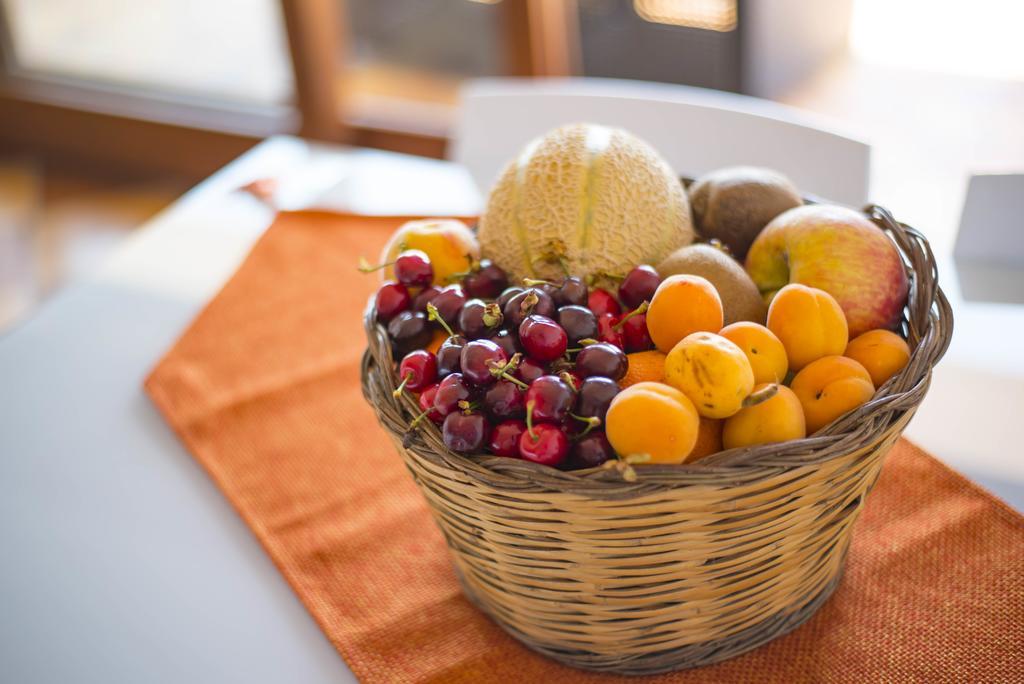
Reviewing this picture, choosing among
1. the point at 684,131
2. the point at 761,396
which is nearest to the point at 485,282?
the point at 761,396

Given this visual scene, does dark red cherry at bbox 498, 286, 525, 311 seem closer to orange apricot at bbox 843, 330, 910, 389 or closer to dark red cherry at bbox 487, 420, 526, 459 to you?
dark red cherry at bbox 487, 420, 526, 459

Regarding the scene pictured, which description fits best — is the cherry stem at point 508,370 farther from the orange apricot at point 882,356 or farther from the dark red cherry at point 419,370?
the orange apricot at point 882,356

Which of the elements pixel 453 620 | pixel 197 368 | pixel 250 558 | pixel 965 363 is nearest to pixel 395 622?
pixel 453 620

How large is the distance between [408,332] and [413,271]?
2.6 inches

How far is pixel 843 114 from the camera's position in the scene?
148 cm

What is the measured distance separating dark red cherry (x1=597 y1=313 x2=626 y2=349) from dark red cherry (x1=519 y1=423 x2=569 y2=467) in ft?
0.35

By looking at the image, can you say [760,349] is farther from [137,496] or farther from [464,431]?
[137,496]

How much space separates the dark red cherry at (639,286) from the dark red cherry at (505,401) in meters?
0.15

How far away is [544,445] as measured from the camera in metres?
0.49

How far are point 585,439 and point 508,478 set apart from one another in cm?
6

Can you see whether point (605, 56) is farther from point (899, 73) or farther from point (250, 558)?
point (250, 558)

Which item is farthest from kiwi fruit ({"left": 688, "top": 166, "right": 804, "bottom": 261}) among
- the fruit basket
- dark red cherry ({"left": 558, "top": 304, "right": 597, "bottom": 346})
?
dark red cherry ({"left": 558, "top": 304, "right": 597, "bottom": 346})

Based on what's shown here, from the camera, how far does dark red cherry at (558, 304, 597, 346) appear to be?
56cm

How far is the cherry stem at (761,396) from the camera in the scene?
19.1 inches
